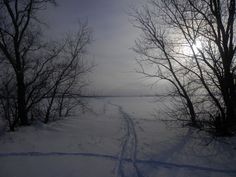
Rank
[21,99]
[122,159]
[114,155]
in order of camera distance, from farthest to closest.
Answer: [21,99] < [114,155] < [122,159]

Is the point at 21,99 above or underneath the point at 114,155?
above

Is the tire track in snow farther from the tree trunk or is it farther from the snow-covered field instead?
the tree trunk

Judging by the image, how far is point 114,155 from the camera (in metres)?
7.08

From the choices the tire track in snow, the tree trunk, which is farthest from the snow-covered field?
the tree trunk

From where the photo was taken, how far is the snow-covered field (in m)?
5.89

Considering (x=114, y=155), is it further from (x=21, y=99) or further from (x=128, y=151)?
(x=21, y=99)

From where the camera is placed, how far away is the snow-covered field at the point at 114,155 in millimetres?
5887

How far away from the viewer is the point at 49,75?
1389 cm

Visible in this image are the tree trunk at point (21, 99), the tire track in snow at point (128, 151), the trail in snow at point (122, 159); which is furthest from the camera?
the tree trunk at point (21, 99)

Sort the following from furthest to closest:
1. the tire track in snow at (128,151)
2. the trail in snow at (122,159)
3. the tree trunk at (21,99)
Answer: the tree trunk at (21,99)
the trail in snow at (122,159)
the tire track in snow at (128,151)

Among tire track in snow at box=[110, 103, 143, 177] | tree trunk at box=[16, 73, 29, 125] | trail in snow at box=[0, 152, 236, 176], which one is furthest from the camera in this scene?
tree trunk at box=[16, 73, 29, 125]

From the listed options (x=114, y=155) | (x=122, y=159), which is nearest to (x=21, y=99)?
(x=114, y=155)

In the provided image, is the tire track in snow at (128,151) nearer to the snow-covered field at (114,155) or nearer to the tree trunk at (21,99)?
the snow-covered field at (114,155)

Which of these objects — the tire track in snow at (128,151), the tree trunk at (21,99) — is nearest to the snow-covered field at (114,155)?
the tire track in snow at (128,151)
